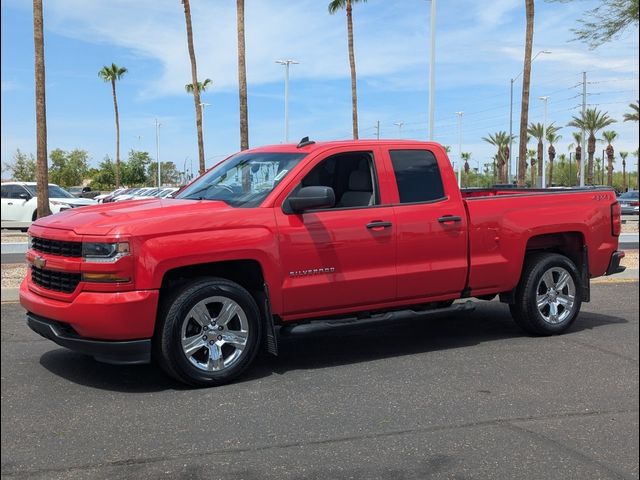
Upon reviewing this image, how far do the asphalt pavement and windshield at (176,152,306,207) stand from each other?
126 cm

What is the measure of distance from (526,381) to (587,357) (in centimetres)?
105

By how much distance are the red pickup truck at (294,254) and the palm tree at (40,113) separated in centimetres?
769

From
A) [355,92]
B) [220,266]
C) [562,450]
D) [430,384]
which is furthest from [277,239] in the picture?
[355,92]

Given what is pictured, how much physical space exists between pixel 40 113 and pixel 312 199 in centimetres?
1014

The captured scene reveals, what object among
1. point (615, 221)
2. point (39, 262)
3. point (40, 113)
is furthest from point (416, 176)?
point (40, 113)

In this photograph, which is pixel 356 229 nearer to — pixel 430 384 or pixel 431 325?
pixel 430 384

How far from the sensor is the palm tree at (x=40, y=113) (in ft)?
39.9

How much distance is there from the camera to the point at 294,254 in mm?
5363

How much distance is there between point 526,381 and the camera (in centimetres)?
522

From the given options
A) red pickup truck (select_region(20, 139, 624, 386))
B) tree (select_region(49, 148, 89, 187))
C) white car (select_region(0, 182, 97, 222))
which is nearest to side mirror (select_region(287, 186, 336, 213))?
red pickup truck (select_region(20, 139, 624, 386))

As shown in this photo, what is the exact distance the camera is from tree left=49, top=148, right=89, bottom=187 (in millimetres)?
59562

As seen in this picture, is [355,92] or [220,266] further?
[355,92]

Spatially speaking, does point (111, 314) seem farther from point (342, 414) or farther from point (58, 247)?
point (342, 414)

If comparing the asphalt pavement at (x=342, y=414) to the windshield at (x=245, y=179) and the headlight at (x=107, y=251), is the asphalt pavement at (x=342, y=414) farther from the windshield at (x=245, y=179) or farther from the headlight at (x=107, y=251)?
the windshield at (x=245, y=179)
